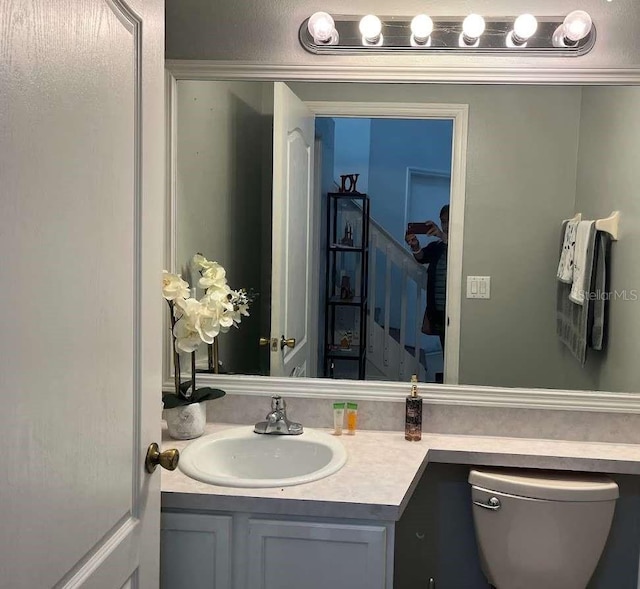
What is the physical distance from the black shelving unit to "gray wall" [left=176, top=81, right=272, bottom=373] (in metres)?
0.21

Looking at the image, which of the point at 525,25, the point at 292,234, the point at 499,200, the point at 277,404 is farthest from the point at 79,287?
the point at 525,25

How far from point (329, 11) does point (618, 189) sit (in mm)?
960

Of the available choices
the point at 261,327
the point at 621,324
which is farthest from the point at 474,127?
the point at 261,327

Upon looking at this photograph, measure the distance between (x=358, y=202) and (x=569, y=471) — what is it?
3.12 ft

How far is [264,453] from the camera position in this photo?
183cm

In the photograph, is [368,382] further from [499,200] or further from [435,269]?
[499,200]

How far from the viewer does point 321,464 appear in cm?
177

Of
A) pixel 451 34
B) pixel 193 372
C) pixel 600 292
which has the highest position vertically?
pixel 451 34

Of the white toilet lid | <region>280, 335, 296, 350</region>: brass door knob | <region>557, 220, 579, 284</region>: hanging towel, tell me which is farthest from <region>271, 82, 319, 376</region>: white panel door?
<region>557, 220, 579, 284</region>: hanging towel

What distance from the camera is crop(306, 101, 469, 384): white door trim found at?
6.33ft

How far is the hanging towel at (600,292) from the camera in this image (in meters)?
1.90

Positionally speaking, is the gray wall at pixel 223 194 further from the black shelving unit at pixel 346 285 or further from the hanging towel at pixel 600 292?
the hanging towel at pixel 600 292

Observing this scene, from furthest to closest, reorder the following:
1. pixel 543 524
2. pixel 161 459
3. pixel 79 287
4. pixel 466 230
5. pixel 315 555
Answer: pixel 466 230 → pixel 543 524 → pixel 315 555 → pixel 161 459 → pixel 79 287

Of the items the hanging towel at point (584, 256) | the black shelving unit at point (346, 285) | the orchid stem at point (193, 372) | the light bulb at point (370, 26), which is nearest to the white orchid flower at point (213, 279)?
the orchid stem at point (193, 372)
